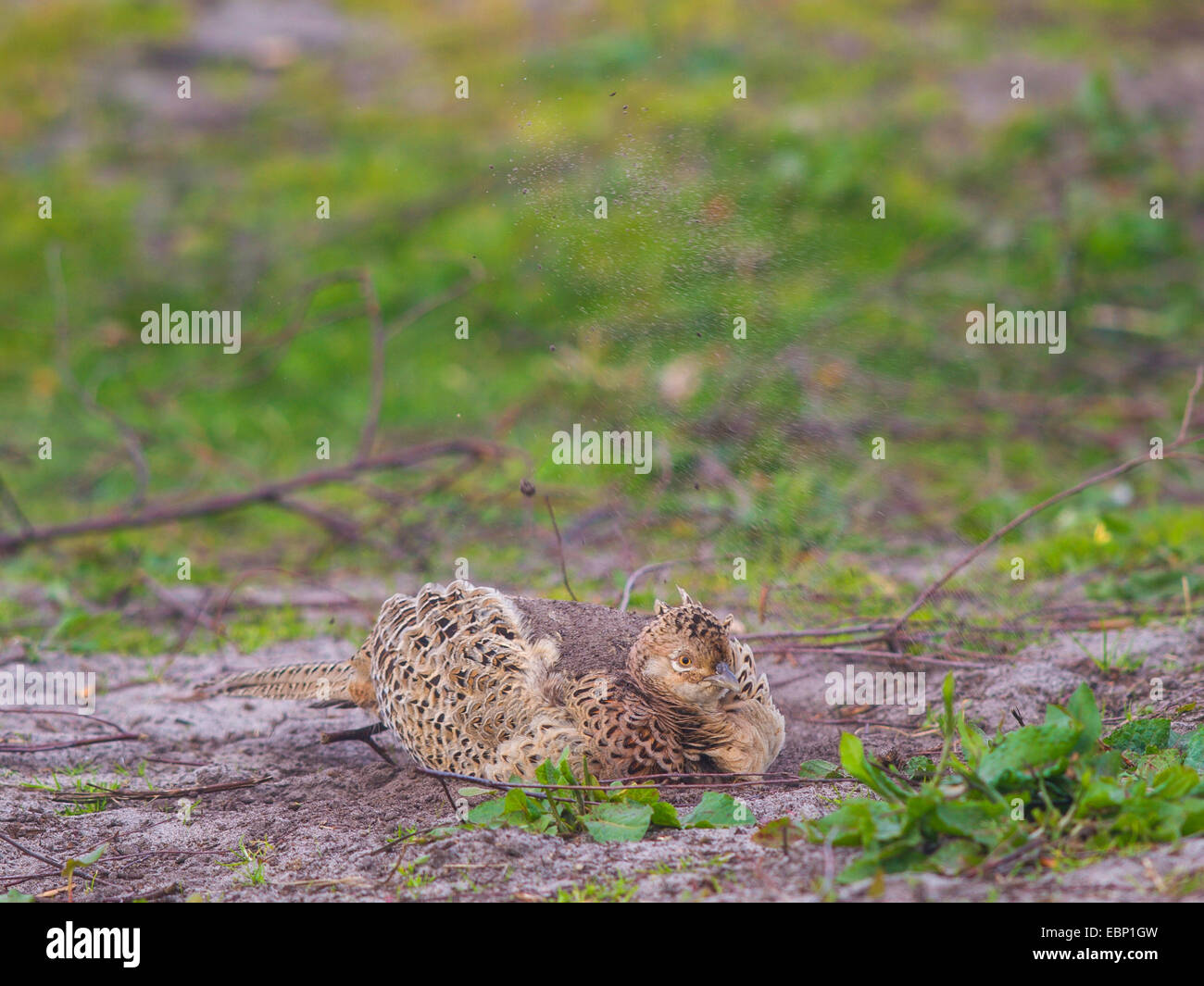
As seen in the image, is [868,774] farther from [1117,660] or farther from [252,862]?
[1117,660]

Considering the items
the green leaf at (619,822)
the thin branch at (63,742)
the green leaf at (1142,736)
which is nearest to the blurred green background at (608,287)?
the thin branch at (63,742)

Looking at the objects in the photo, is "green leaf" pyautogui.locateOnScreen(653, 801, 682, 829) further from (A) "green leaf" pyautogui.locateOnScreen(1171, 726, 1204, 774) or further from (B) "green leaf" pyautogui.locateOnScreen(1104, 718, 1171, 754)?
(A) "green leaf" pyautogui.locateOnScreen(1171, 726, 1204, 774)

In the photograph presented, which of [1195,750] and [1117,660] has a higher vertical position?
[1117,660]

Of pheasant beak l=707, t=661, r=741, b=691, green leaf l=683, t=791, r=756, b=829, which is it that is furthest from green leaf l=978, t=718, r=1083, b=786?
pheasant beak l=707, t=661, r=741, b=691

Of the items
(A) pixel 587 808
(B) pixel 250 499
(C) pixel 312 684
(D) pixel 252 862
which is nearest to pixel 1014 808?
(A) pixel 587 808

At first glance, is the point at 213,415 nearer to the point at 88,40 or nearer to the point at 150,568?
the point at 150,568

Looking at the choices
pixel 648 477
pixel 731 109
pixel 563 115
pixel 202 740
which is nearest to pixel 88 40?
pixel 563 115
